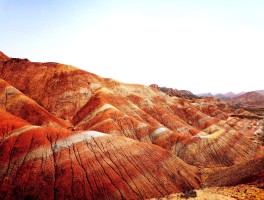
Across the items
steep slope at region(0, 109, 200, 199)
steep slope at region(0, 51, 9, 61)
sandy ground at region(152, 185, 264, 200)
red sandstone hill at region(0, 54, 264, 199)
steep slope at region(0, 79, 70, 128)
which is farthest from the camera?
steep slope at region(0, 51, 9, 61)

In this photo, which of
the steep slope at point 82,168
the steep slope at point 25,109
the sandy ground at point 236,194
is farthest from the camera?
the steep slope at point 25,109

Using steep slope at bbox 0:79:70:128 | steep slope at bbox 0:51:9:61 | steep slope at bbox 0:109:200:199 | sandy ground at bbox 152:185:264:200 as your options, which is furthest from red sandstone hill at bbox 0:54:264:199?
steep slope at bbox 0:51:9:61

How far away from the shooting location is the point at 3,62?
90.9 metres

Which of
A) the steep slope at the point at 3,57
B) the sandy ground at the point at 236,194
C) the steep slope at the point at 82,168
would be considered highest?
the steep slope at the point at 3,57

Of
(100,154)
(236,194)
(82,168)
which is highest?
(236,194)

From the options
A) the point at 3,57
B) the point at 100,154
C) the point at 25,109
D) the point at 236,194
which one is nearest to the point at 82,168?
the point at 100,154

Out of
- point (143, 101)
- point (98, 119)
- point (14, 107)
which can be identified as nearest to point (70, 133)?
point (98, 119)

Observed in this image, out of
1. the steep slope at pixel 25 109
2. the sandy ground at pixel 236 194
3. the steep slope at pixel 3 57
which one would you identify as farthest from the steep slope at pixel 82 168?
the steep slope at pixel 3 57

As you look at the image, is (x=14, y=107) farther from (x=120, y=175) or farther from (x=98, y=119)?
(x=120, y=175)

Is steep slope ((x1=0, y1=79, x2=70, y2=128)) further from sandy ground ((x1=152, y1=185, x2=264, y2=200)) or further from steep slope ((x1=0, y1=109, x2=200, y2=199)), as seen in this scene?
sandy ground ((x1=152, y1=185, x2=264, y2=200))

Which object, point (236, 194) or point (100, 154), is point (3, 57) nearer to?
point (100, 154)

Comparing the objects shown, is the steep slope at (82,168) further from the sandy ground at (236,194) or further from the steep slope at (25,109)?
the steep slope at (25,109)

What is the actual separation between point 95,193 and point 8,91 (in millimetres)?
47262

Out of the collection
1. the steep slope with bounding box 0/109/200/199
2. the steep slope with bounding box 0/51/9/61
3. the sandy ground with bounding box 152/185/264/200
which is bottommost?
the steep slope with bounding box 0/109/200/199
